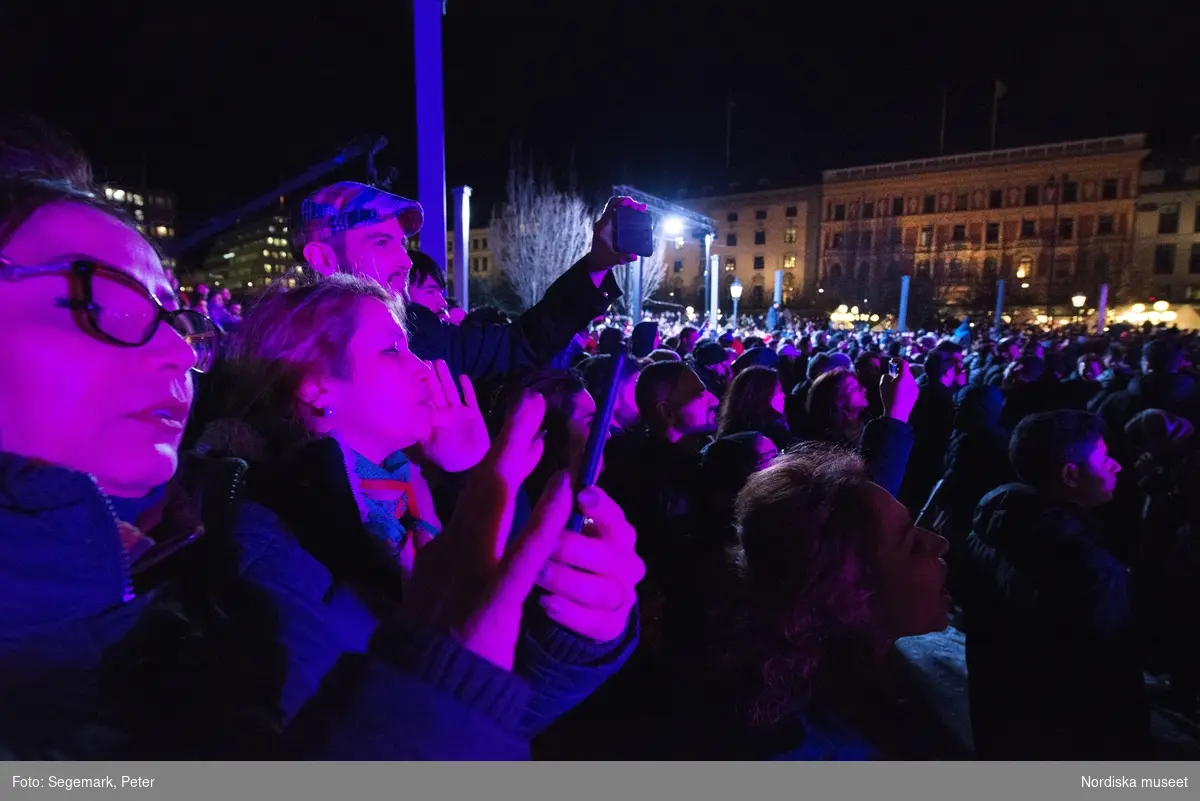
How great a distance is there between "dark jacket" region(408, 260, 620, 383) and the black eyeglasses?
1218 mm

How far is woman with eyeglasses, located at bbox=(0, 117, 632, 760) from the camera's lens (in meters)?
0.76

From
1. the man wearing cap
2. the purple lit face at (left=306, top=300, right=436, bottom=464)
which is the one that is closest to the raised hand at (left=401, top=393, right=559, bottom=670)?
the purple lit face at (left=306, top=300, right=436, bottom=464)

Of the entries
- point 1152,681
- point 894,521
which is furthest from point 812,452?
point 1152,681

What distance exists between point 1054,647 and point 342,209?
3.10m

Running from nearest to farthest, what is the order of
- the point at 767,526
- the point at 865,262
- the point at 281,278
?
the point at 767,526, the point at 281,278, the point at 865,262

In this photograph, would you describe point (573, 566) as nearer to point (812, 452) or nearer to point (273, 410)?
point (273, 410)

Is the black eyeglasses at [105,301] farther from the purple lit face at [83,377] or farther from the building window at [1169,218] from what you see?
the building window at [1169,218]

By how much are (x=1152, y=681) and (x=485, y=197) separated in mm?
58218

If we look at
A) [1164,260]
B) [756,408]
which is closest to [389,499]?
[756,408]

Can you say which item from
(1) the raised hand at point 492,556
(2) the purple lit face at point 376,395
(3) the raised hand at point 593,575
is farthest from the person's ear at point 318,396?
(3) the raised hand at point 593,575

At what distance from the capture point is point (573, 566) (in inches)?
30.8

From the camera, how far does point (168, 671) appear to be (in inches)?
37.2

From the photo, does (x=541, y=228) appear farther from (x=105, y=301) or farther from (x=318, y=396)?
(x=105, y=301)

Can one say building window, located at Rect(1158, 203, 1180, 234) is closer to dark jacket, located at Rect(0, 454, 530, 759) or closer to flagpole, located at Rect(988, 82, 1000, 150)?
flagpole, located at Rect(988, 82, 1000, 150)
